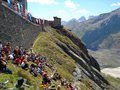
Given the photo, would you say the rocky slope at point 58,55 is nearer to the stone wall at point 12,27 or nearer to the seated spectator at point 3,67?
the stone wall at point 12,27

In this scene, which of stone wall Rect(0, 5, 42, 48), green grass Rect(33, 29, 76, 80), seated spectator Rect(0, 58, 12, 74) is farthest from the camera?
green grass Rect(33, 29, 76, 80)

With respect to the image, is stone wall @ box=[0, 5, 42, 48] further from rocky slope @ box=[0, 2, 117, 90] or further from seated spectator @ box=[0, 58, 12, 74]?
seated spectator @ box=[0, 58, 12, 74]

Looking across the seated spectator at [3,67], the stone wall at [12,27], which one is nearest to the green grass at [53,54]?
the stone wall at [12,27]

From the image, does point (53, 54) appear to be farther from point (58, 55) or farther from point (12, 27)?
point (12, 27)

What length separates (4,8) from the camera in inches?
1998

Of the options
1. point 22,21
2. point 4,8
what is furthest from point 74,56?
point 4,8

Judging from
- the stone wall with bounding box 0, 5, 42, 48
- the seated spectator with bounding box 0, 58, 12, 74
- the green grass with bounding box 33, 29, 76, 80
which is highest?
the stone wall with bounding box 0, 5, 42, 48

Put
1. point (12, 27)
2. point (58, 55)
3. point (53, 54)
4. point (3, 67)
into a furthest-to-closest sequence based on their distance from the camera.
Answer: point (58, 55) → point (53, 54) → point (12, 27) → point (3, 67)

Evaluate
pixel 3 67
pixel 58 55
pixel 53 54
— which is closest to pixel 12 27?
pixel 3 67

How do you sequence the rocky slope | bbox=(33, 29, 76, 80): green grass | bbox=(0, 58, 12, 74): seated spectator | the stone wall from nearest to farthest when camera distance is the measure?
bbox=(0, 58, 12, 74): seated spectator
the rocky slope
the stone wall
bbox=(33, 29, 76, 80): green grass

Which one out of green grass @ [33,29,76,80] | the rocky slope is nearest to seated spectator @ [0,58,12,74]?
the rocky slope

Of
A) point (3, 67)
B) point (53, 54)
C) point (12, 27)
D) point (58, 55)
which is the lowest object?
point (58, 55)

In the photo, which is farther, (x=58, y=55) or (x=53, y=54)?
(x=58, y=55)

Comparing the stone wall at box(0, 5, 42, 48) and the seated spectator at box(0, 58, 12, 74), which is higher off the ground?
the stone wall at box(0, 5, 42, 48)
